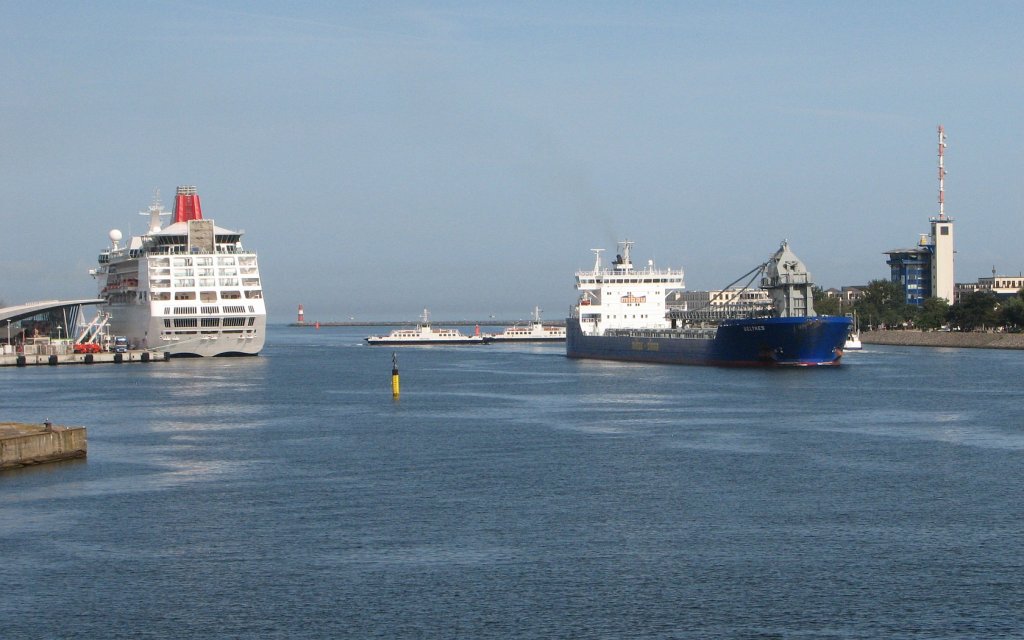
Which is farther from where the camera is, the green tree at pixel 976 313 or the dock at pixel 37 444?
the green tree at pixel 976 313

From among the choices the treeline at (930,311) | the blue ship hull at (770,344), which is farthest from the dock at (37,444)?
the treeline at (930,311)

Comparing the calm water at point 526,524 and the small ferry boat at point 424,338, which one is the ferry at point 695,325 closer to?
the calm water at point 526,524

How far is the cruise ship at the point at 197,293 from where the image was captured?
88062 millimetres

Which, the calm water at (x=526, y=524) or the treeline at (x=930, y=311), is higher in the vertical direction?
the treeline at (x=930, y=311)

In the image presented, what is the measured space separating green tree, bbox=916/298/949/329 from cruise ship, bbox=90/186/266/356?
74.4 metres

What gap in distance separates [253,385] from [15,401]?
13008 millimetres

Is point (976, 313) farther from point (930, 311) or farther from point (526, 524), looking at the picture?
point (526, 524)

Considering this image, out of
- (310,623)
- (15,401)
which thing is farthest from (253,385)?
(310,623)

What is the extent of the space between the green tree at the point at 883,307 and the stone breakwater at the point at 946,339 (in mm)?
10335

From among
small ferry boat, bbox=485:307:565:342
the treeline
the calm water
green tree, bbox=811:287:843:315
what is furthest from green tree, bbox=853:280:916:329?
the calm water

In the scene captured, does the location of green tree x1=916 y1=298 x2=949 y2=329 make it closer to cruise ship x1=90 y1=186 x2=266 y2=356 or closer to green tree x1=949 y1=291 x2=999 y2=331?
green tree x1=949 y1=291 x2=999 y2=331

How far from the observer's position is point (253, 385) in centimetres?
6562

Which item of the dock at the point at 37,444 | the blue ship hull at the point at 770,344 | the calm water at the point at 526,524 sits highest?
the blue ship hull at the point at 770,344

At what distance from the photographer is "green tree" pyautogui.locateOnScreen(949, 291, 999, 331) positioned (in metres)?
123
